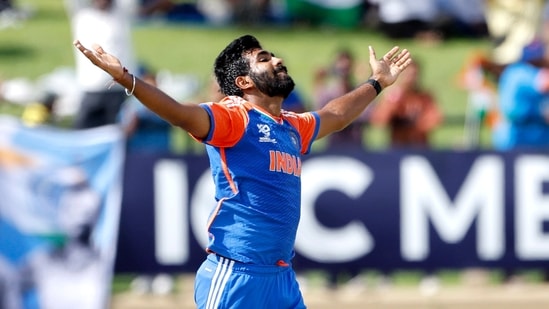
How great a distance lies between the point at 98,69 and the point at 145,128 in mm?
681

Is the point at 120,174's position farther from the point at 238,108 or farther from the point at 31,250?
the point at 238,108

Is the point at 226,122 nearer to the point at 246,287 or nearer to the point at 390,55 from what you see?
the point at 246,287

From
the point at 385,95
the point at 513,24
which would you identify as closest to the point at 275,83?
the point at 385,95

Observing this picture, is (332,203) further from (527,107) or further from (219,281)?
(219,281)

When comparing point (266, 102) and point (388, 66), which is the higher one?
point (388, 66)

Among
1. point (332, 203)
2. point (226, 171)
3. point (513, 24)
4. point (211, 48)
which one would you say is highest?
point (513, 24)

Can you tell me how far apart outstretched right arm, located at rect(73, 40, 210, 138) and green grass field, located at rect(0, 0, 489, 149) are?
10.4 metres

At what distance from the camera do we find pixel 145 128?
Result: 1126 centimetres

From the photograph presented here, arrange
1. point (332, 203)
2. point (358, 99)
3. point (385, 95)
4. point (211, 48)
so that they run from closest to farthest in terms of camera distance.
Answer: point (358, 99) → point (332, 203) → point (385, 95) → point (211, 48)

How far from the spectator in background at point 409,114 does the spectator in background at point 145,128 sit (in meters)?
2.06

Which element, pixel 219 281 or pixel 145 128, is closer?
pixel 219 281

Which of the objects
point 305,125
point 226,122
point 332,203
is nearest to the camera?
point 226,122

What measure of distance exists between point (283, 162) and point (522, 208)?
4.84 metres

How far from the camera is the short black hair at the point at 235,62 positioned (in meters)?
6.50
